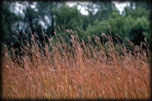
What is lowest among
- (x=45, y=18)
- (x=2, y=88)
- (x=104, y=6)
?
(x=2, y=88)

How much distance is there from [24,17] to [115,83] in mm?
10633

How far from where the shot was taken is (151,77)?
2502 mm

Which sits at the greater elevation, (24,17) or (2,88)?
(24,17)

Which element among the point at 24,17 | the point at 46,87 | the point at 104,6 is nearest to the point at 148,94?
the point at 46,87

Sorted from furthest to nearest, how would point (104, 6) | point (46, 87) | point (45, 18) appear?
point (104, 6) → point (45, 18) → point (46, 87)

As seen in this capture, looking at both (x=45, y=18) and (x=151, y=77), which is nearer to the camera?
(x=151, y=77)

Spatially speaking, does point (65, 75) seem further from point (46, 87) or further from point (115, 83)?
point (115, 83)

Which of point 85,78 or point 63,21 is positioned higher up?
point 63,21

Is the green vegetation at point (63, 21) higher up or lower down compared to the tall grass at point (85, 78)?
higher up

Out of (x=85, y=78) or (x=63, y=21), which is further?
(x=63, y=21)

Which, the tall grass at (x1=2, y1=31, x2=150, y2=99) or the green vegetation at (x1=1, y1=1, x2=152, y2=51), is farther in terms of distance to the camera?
the green vegetation at (x1=1, y1=1, x2=152, y2=51)

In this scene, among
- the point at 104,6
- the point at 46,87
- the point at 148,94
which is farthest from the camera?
the point at 104,6

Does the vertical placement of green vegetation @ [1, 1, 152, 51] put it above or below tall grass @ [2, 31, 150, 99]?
above

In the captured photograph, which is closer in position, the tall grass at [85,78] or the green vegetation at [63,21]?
the tall grass at [85,78]
